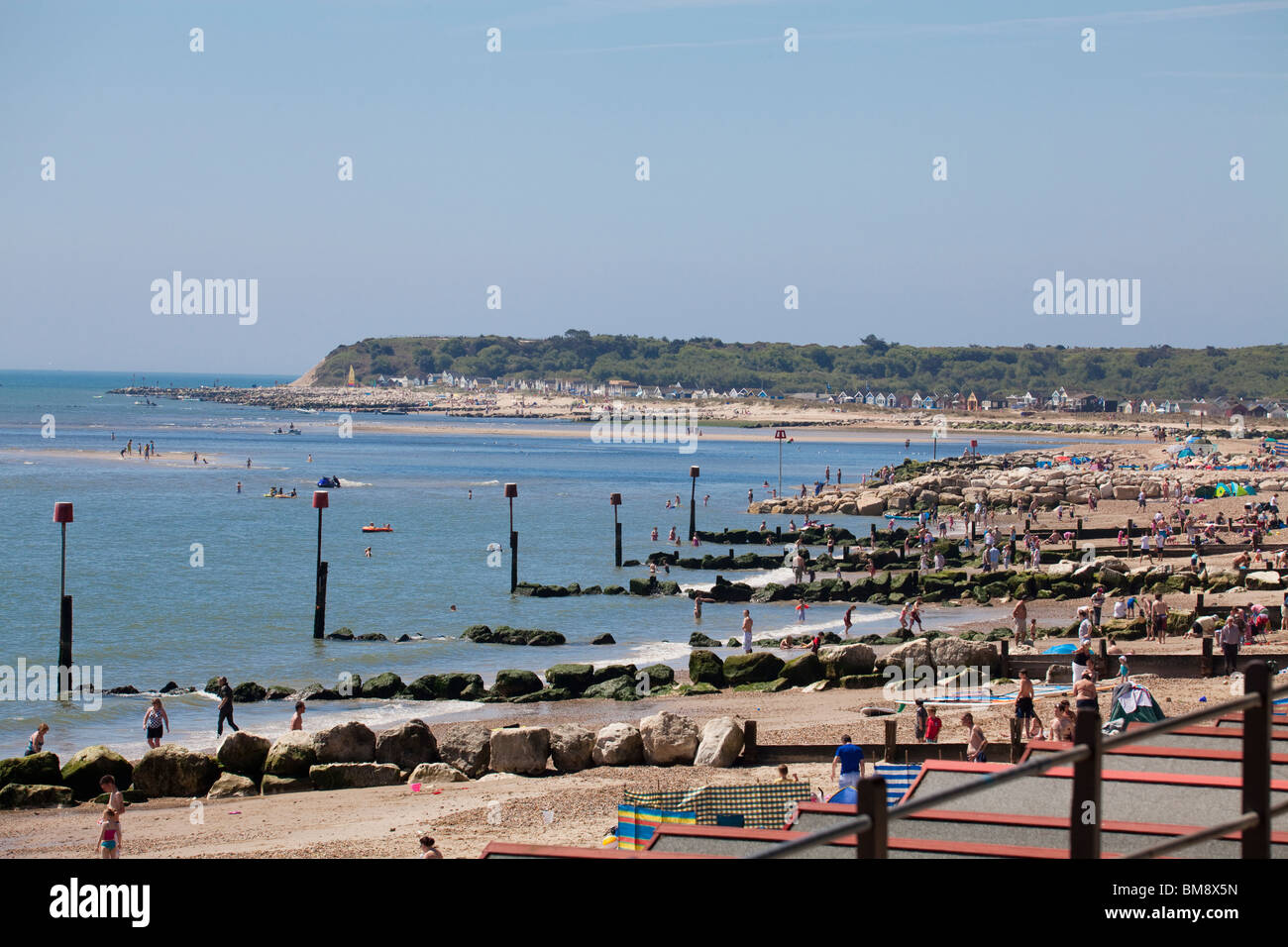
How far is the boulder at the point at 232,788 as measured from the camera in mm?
19812

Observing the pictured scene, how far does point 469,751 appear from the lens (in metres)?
20.4

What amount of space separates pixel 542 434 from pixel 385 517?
101 metres

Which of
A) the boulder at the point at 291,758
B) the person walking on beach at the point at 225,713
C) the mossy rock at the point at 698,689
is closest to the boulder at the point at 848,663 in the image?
the mossy rock at the point at 698,689

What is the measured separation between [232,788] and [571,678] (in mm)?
9716

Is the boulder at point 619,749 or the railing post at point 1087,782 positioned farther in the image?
the boulder at point 619,749

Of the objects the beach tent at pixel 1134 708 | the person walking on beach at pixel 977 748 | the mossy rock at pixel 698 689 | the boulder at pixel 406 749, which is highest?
the beach tent at pixel 1134 708

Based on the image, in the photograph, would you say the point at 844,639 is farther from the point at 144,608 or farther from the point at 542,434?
the point at 542,434

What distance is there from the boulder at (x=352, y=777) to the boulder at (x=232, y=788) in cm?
89

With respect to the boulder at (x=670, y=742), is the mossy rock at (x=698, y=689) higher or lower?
lower

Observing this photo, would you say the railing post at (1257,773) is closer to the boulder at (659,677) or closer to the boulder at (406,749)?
the boulder at (406,749)

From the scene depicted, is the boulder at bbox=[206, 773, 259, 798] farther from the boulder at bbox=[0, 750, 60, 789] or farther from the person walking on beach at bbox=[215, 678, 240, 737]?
the person walking on beach at bbox=[215, 678, 240, 737]

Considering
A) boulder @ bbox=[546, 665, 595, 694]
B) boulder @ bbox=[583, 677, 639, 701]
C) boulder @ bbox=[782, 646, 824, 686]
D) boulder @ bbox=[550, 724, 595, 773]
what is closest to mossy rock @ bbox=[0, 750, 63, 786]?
boulder @ bbox=[550, 724, 595, 773]
